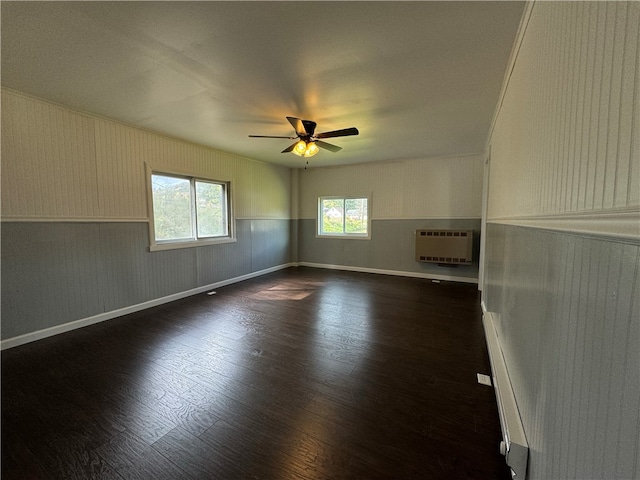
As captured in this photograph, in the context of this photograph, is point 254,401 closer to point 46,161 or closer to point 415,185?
point 46,161

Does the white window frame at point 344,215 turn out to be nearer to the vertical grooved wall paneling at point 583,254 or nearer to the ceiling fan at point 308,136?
the ceiling fan at point 308,136

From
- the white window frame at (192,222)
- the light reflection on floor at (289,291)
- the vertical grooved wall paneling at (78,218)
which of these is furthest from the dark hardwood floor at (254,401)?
the white window frame at (192,222)

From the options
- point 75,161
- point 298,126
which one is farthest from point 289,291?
point 75,161

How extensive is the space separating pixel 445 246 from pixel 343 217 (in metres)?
2.38

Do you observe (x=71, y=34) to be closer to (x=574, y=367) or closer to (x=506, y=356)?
(x=574, y=367)

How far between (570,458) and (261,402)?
1.62 m

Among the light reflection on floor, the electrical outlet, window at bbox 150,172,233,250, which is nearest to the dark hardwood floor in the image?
the electrical outlet

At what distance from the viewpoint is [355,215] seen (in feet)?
20.2

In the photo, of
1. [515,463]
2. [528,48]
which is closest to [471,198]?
[528,48]

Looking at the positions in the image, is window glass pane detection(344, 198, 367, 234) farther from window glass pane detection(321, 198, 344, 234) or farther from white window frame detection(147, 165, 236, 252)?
white window frame detection(147, 165, 236, 252)

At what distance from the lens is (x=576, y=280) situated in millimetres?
702

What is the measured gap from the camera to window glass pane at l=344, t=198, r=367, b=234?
605 centimetres

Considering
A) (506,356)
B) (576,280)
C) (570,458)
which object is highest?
(576,280)

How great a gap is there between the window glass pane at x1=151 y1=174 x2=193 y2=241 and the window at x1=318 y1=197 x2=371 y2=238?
317 centimetres
